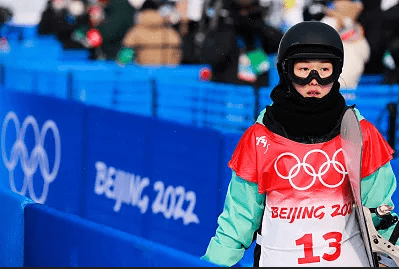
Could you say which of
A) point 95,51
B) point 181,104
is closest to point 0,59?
point 95,51

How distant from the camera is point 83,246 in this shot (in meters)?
4.38

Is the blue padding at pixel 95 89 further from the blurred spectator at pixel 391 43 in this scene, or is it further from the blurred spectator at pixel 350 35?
the blurred spectator at pixel 391 43

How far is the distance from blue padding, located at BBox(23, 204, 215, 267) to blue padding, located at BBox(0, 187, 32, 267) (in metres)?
0.04

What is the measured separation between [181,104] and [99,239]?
9.49 metres

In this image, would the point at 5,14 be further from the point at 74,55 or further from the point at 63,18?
the point at 74,55

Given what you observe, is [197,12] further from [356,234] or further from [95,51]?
[356,234]

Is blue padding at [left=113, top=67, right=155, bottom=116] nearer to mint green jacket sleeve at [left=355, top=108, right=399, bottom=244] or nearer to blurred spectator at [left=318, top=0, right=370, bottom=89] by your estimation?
blurred spectator at [left=318, top=0, right=370, bottom=89]

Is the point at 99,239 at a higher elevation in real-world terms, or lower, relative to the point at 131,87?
higher

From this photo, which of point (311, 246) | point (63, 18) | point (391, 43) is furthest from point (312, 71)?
point (63, 18)

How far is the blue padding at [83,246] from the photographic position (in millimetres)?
3916

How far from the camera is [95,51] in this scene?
1986 cm

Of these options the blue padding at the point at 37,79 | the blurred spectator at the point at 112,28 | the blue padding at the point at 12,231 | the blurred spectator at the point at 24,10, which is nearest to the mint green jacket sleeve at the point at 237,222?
the blue padding at the point at 12,231

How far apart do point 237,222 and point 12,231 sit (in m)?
1.07

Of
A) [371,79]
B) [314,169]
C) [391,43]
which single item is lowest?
[371,79]
